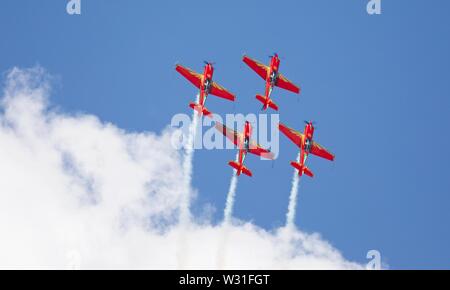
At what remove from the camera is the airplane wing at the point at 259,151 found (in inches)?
6278

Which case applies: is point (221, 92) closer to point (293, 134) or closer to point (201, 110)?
point (201, 110)

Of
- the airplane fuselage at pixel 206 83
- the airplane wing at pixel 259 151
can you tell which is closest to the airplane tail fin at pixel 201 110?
the airplane fuselage at pixel 206 83

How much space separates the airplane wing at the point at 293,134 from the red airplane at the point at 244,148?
24.6ft

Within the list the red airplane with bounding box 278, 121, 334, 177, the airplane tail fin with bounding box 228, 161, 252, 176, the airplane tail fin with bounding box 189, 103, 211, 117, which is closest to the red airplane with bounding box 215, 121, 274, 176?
the airplane tail fin with bounding box 228, 161, 252, 176

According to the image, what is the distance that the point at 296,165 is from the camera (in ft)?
517

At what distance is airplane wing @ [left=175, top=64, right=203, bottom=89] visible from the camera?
16238 cm

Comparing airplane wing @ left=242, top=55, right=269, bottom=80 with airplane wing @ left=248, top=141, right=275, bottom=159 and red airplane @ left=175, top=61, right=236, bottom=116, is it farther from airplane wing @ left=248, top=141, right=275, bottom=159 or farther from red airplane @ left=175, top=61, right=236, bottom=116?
airplane wing @ left=248, top=141, right=275, bottom=159

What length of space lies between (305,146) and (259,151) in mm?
9166

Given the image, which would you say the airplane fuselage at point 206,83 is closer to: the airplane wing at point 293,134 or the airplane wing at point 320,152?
the airplane wing at point 293,134

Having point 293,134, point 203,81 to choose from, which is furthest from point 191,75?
point 293,134

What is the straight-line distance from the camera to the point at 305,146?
164 metres
